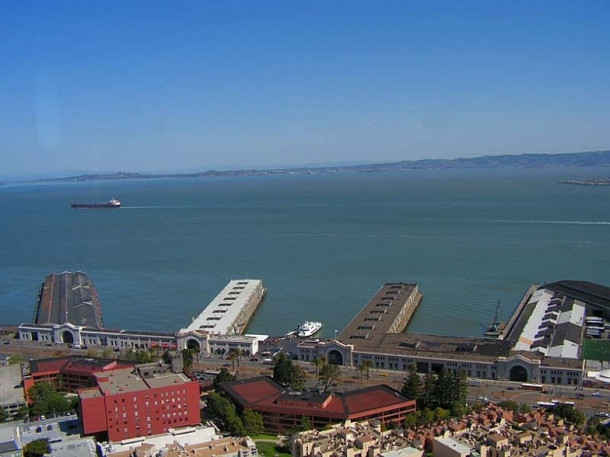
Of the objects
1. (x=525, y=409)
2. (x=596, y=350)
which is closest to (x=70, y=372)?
(x=525, y=409)

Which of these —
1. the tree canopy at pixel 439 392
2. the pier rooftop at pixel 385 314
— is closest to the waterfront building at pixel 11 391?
the pier rooftop at pixel 385 314

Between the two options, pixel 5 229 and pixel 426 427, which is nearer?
pixel 426 427

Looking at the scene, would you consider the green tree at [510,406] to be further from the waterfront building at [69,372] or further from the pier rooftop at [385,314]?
the waterfront building at [69,372]

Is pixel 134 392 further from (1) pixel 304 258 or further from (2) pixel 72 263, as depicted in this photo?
(2) pixel 72 263

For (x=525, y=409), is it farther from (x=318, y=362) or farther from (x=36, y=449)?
(x=36, y=449)

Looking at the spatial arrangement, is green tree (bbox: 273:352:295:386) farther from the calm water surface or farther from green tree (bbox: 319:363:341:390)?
the calm water surface

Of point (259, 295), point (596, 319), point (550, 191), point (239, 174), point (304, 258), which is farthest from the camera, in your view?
point (239, 174)

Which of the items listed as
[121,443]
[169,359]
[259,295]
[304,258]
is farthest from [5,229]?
[121,443]
